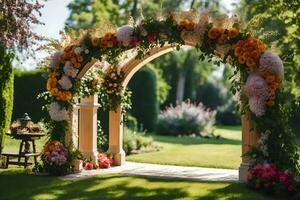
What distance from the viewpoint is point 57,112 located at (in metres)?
9.78

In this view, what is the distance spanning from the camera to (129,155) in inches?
553

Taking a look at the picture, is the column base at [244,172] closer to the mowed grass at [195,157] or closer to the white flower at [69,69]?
the mowed grass at [195,157]

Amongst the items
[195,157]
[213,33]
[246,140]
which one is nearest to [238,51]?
[213,33]

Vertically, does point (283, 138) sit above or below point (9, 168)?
above

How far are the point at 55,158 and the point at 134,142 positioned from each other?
549 cm

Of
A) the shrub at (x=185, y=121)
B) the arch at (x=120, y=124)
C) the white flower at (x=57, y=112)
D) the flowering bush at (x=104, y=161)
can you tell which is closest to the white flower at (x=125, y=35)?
the arch at (x=120, y=124)

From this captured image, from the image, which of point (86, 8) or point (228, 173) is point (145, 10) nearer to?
point (86, 8)

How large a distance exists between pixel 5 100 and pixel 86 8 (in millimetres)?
23631

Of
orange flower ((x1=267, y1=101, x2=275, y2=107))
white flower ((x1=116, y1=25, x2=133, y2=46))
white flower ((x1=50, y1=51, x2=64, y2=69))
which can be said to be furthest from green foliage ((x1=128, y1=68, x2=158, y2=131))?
orange flower ((x1=267, y1=101, x2=275, y2=107))

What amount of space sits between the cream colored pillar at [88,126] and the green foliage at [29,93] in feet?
21.6

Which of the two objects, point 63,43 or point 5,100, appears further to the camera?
point 5,100

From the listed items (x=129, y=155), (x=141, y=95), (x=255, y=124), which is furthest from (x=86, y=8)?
(x=255, y=124)

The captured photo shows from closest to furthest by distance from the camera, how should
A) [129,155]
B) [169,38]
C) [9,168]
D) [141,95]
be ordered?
1. [169,38]
2. [9,168]
3. [129,155]
4. [141,95]

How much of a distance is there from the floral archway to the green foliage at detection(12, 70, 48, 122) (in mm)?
6784
